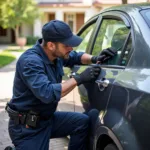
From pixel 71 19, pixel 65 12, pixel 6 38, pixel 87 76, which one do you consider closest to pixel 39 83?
pixel 87 76

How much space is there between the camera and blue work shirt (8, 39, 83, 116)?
2.57 metres

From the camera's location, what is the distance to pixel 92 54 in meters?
3.31

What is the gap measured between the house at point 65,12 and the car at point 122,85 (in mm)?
Answer: 23213

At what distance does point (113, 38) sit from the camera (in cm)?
307

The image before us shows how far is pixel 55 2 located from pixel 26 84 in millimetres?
26258

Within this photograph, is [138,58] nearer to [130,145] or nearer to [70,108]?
[130,145]

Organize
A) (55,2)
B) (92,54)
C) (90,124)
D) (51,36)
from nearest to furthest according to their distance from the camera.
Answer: (51,36)
(90,124)
(92,54)
(55,2)

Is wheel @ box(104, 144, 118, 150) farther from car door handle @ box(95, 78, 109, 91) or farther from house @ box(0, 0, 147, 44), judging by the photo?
house @ box(0, 0, 147, 44)

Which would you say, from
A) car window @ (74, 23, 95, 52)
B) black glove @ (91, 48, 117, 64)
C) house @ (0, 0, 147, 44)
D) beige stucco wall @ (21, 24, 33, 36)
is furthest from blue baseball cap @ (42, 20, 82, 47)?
beige stucco wall @ (21, 24, 33, 36)

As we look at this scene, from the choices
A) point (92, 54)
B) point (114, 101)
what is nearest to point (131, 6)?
point (92, 54)

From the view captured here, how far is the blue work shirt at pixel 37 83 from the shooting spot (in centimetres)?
257

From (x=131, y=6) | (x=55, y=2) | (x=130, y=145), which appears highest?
(x=131, y=6)

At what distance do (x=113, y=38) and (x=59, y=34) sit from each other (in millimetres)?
625

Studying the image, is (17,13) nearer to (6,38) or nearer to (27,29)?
(27,29)
